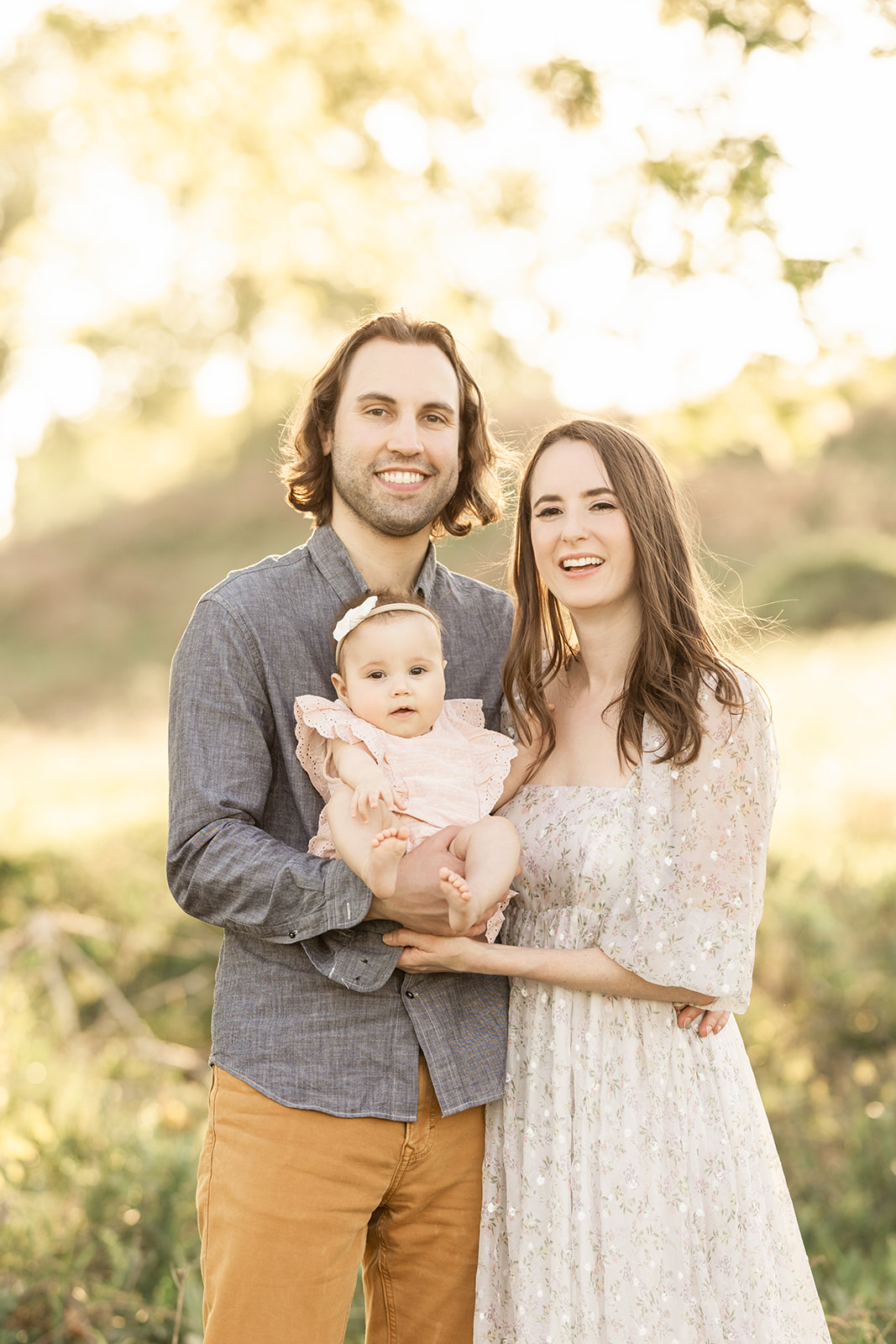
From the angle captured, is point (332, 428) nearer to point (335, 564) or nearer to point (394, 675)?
point (335, 564)

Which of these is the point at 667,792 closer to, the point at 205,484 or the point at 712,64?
the point at 712,64

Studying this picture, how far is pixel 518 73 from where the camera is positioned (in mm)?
5391

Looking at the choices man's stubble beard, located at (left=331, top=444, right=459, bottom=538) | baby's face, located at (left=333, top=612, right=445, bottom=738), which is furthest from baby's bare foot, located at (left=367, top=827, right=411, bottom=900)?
man's stubble beard, located at (left=331, top=444, right=459, bottom=538)

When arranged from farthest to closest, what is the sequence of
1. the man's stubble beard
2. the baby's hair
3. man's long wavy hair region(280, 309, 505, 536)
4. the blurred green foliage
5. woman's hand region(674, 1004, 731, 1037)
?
the blurred green foliage, man's long wavy hair region(280, 309, 505, 536), the man's stubble beard, the baby's hair, woman's hand region(674, 1004, 731, 1037)

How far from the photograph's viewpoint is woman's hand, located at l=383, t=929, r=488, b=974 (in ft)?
8.20

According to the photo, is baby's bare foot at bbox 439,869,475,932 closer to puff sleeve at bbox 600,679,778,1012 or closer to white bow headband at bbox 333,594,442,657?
puff sleeve at bbox 600,679,778,1012

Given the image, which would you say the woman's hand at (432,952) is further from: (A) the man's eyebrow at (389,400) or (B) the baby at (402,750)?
(A) the man's eyebrow at (389,400)

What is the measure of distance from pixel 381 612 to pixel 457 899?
→ 2.31ft

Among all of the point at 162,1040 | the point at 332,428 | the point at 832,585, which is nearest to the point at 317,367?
the point at 332,428

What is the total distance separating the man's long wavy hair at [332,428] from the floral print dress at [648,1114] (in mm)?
1013

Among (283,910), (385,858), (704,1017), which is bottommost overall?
(704,1017)

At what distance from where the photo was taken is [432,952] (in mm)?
2496

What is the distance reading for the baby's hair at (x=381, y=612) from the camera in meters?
2.67

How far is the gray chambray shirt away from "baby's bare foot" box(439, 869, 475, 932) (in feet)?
0.62
